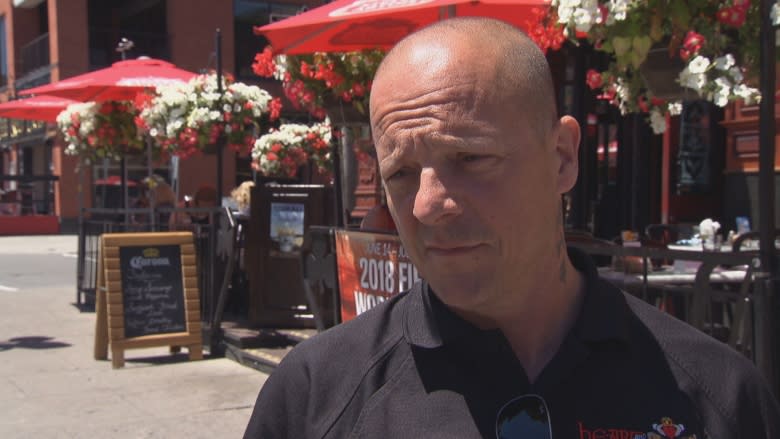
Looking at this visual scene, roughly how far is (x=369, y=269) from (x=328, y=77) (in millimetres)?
1714

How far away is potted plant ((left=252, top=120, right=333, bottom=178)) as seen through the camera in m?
11.0

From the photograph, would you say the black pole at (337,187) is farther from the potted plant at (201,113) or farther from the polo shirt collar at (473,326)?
the polo shirt collar at (473,326)

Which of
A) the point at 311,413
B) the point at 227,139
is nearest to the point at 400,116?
the point at 311,413

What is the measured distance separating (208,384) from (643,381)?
5761 millimetres

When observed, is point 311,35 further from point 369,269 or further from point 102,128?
point 102,128

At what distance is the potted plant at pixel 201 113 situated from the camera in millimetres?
8773

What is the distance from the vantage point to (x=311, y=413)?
1.34 m

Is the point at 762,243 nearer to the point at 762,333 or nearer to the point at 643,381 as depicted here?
the point at 762,333

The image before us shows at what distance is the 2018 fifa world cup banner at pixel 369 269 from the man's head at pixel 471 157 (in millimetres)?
3064

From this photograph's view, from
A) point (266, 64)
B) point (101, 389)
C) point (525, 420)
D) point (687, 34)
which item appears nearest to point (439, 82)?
point (525, 420)

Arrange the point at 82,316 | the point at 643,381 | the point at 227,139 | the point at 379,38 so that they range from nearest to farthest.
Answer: the point at 643,381
the point at 379,38
the point at 227,139
the point at 82,316

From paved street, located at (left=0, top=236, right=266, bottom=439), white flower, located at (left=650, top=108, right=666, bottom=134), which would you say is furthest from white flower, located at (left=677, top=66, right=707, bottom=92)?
paved street, located at (left=0, top=236, right=266, bottom=439)

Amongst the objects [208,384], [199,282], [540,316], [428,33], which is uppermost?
[428,33]

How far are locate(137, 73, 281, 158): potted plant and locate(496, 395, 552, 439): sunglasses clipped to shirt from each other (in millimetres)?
7834
